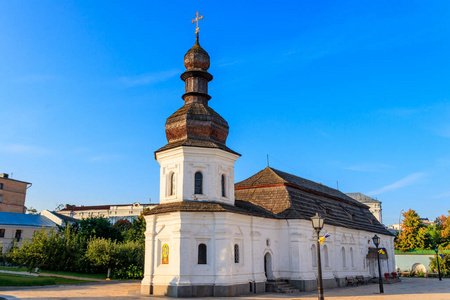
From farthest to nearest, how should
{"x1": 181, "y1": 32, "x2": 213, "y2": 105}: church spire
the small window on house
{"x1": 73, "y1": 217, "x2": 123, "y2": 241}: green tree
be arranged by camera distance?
1. the small window on house
2. {"x1": 73, "y1": 217, "x2": 123, "y2": 241}: green tree
3. {"x1": 181, "y1": 32, "x2": 213, "y2": 105}: church spire

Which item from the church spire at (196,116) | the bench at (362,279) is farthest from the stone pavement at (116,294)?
the church spire at (196,116)

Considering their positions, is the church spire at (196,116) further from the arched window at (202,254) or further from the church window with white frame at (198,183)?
the arched window at (202,254)

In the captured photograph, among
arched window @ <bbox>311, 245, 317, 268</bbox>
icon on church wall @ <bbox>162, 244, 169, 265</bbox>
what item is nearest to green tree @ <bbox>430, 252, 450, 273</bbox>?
arched window @ <bbox>311, 245, 317, 268</bbox>

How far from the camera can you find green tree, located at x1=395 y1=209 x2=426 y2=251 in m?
57.8

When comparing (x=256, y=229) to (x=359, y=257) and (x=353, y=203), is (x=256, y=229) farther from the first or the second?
(x=353, y=203)

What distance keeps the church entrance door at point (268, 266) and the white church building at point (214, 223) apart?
68 mm

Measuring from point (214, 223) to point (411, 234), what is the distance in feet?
160

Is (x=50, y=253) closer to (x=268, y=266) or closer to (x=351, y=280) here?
(x=268, y=266)

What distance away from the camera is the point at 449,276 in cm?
4519

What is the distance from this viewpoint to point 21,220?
54.5 m

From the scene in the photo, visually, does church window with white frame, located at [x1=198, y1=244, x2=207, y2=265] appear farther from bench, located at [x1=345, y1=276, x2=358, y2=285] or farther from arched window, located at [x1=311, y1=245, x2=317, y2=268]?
bench, located at [x1=345, y1=276, x2=358, y2=285]

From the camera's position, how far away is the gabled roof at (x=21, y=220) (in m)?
52.5

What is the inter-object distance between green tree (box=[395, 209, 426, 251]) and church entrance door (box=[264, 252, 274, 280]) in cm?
4005

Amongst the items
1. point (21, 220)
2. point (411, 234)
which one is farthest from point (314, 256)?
point (21, 220)
